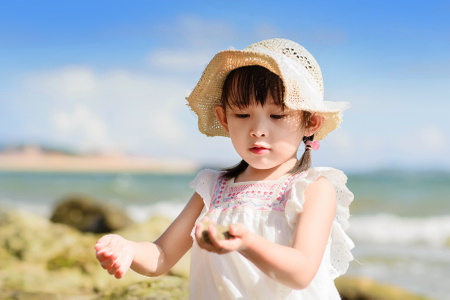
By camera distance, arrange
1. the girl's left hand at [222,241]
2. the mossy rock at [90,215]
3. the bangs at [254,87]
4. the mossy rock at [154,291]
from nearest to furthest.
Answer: the girl's left hand at [222,241], the bangs at [254,87], the mossy rock at [154,291], the mossy rock at [90,215]

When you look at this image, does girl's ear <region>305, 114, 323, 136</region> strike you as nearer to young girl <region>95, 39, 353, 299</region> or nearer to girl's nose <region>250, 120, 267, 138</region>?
young girl <region>95, 39, 353, 299</region>

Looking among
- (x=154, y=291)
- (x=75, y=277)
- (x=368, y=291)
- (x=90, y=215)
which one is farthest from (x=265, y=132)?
(x=90, y=215)

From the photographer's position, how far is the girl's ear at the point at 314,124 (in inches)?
93.9

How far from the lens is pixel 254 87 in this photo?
87.5 inches

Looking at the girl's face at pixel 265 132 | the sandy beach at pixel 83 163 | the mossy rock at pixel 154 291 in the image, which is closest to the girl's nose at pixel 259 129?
the girl's face at pixel 265 132

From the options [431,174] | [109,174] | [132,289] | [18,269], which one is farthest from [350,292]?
[109,174]

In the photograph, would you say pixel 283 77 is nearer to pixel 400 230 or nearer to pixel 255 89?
pixel 255 89

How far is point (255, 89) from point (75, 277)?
3.15 metres

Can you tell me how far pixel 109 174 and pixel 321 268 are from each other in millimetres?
25486

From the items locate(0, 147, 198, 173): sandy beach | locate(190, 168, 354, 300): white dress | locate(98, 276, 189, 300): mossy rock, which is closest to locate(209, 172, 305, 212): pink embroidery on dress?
locate(190, 168, 354, 300): white dress

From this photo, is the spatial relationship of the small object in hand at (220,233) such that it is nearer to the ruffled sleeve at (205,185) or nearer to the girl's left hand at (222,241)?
the girl's left hand at (222,241)

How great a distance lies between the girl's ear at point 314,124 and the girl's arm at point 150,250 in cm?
57

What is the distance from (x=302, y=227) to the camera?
6.80ft

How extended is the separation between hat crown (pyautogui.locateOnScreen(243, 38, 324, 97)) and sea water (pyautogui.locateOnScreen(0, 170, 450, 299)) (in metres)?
1.80
